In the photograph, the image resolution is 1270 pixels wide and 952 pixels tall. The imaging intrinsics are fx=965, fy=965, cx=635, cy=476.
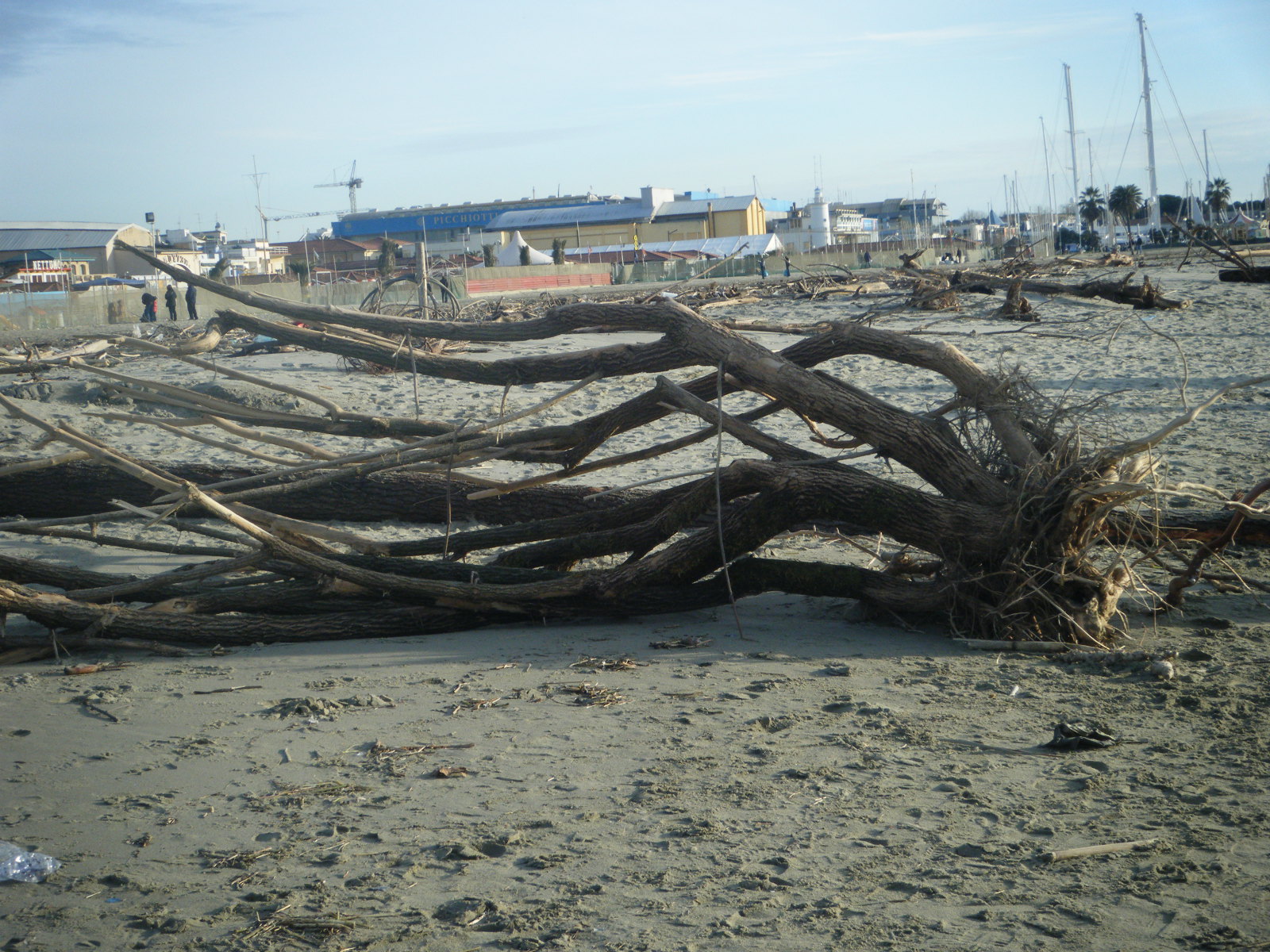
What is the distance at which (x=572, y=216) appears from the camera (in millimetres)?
75625

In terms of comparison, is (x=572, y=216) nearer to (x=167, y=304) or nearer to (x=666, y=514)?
(x=167, y=304)

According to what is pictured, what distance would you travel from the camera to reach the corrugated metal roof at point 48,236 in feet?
194

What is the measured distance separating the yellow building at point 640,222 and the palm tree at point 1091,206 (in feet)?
75.4

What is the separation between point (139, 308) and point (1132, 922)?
38.4 metres

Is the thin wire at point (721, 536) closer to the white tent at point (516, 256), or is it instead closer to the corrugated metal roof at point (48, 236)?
the white tent at point (516, 256)

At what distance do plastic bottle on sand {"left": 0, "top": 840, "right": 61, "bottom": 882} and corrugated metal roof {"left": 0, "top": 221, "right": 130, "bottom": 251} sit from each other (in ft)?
215

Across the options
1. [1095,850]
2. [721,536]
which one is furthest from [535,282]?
[1095,850]

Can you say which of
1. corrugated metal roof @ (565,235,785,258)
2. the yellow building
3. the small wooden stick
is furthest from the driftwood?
the yellow building

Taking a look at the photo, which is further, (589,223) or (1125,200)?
(589,223)

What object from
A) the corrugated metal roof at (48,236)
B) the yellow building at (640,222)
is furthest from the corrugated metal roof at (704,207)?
the corrugated metal roof at (48,236)

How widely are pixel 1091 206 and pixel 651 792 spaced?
7537 cm

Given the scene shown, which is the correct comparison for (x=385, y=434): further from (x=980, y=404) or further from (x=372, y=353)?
(x=980, y=404)

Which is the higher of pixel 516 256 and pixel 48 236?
pixel 48 236

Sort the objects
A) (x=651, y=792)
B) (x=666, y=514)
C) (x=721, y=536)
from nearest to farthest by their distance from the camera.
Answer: (x=651, y=792), (x=721, y=536), (x=666, y=514)
